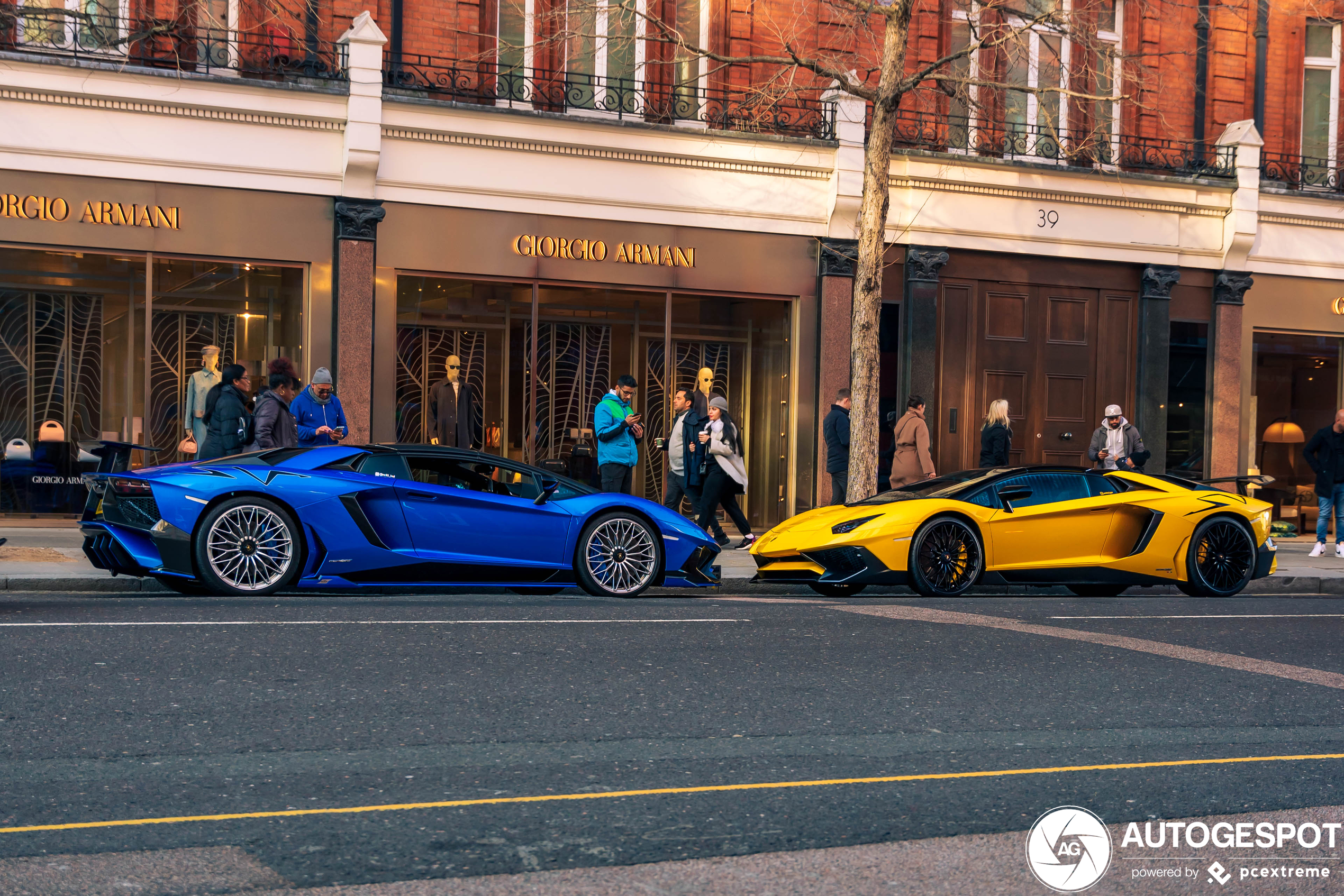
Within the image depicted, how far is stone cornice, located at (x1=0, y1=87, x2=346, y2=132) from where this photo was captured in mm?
15305

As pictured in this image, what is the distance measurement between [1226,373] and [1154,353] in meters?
1.25

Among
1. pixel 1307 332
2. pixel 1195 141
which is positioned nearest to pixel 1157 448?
pixel 1307 332

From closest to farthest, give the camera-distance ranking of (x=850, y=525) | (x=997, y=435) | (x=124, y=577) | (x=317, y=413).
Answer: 1. (x=124, y=577)
2. (x=850, y=525)
3. (x=317, y=413)
4. (x=997, y=435)

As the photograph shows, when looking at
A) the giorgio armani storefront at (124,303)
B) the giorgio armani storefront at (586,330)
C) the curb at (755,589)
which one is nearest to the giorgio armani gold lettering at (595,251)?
the giorgio armani storefront at (586,330)

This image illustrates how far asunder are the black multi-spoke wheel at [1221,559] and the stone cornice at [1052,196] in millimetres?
7373

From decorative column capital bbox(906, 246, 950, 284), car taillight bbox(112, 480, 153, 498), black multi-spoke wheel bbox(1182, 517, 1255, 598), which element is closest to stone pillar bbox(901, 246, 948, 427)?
decorative column capital bbox(906, 246, 950, 284)

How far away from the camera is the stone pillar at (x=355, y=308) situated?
16391mm

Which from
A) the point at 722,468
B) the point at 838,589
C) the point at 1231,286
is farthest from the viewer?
the point at 1231,286

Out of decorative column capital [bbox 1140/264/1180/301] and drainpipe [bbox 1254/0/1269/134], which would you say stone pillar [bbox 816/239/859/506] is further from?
drainpipe [bbox 1254/0/1269/134]

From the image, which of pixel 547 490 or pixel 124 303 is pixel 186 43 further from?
pixel 547 490

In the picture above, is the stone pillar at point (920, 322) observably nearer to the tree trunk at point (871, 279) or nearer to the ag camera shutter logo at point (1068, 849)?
the tree trunk at point (871, 279)

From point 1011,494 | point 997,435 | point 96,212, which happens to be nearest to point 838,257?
point 997,435

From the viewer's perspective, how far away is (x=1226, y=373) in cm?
2059

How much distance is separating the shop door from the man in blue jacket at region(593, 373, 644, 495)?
21.3 feet
